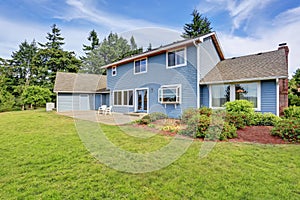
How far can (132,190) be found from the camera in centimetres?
288

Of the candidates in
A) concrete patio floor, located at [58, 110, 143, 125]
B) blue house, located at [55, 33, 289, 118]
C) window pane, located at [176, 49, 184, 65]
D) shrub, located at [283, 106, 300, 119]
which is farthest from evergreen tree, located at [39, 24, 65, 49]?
shrub, located at [283, 106, 300, 119]

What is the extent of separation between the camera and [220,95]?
10750 mm

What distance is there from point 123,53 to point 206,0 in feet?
61.6

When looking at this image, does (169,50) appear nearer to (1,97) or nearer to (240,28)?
(240,28)

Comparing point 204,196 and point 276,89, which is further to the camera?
point 276,89

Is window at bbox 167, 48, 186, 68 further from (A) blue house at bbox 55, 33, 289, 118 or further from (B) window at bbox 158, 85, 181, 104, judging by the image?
(B) window at bbox 158, 85, 181, 104

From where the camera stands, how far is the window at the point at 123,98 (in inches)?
599

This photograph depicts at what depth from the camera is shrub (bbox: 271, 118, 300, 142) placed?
583 cm

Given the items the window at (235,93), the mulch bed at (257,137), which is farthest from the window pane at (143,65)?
the mulch bed at (257,137)

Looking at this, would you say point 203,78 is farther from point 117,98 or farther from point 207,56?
point 117,98

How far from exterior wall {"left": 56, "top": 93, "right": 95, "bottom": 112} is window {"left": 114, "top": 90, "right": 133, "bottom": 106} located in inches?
204

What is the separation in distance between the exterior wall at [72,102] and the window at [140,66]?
333 inches

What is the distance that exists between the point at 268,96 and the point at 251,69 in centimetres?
200

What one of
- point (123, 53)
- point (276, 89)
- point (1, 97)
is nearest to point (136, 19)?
point (276, 89)
